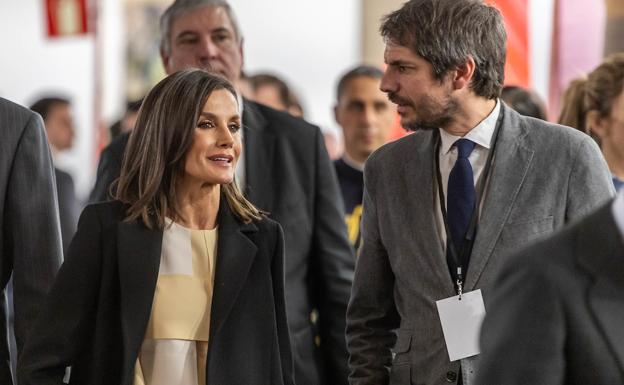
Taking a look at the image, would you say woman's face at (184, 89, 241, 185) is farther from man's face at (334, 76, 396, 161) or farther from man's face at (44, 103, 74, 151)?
man's face at (44, 103, 74, 151)

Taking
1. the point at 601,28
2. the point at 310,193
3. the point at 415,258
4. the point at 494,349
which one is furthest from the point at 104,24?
the point at 494,349

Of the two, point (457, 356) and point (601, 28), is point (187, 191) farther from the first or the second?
point (601, 28)

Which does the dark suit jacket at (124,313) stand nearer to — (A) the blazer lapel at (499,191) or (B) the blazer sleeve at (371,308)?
(B) the blazer sleeve at (371,308)

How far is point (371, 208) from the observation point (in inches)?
122

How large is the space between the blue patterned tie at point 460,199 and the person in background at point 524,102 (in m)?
1.75

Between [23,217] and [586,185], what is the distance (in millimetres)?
1379

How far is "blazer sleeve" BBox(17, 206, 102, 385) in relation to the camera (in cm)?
275

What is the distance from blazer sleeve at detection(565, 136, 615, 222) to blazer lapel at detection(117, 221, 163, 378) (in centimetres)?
98

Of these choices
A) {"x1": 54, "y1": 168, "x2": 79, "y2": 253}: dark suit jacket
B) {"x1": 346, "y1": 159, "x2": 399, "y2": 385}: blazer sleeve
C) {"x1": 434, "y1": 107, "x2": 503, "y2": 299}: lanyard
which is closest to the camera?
{"x1": 434, "y1": 107, "x2": 503, "y2": 299}: lanyard

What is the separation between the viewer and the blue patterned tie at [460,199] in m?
2.85

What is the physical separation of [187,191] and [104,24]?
11834 millimetres

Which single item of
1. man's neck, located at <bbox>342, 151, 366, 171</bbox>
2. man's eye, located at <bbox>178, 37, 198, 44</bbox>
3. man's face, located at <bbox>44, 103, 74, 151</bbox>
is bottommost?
man's face, located at <bbox>44, 103, 74, 151</bbox>

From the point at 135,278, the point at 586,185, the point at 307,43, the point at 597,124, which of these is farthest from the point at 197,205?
the point at 307,43

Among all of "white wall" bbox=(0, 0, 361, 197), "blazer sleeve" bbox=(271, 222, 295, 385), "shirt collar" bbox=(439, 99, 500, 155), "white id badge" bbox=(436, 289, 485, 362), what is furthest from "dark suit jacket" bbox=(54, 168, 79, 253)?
"white wall" bbox=(0, 0, 361, 197)
